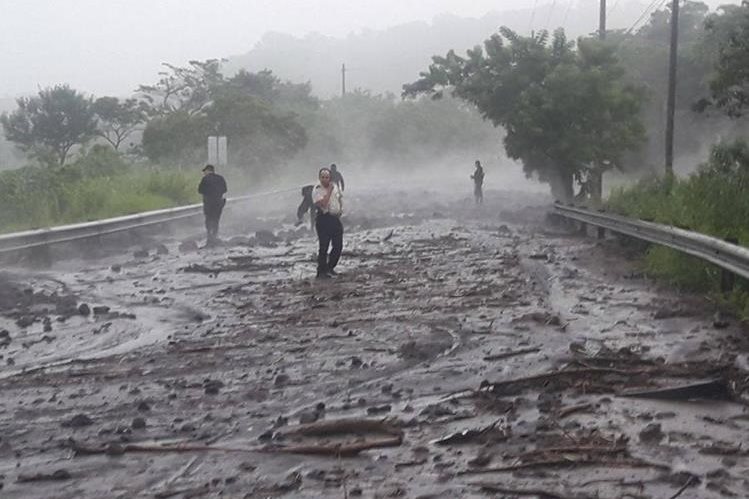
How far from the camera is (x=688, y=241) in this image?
13.8 meters

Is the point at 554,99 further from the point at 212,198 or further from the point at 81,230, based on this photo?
the point at 81,230

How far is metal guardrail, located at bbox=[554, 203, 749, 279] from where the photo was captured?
11.2 m

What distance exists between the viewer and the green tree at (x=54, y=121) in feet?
266

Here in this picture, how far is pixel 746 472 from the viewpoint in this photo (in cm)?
532

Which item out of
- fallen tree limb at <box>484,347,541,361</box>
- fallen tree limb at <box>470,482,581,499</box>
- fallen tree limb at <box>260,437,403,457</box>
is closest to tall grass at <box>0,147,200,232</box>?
fallen tree limb at <box>484,347,541,361</box>

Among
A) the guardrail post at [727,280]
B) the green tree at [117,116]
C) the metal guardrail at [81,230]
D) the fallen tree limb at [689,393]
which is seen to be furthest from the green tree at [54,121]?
the fallen tree limb at [689,393]

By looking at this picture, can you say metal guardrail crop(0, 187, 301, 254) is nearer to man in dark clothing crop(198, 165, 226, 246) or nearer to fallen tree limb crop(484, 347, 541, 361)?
man in dark clothing crop(198, 165, 226, 246)

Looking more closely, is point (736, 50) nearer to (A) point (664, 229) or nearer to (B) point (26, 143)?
(A) point (664, 229)

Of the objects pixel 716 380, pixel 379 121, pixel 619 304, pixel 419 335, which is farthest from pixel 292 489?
pixel 379 121

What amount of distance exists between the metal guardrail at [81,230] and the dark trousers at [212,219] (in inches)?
64.8

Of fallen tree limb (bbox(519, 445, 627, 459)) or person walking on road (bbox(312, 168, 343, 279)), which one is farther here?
person walking on road (bbox(312, 168, 343, 279))

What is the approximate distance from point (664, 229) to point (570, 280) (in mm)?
1512

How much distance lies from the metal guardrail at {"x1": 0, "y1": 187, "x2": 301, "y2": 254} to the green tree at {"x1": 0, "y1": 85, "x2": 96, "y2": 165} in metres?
54.7

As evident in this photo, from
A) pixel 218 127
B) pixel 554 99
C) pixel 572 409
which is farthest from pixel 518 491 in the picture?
pixel 218 127
